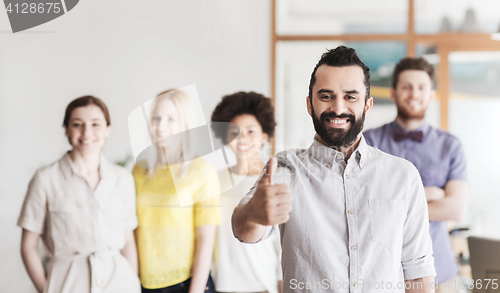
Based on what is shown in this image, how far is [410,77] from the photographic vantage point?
199 centimetres

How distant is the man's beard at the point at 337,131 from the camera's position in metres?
1.06

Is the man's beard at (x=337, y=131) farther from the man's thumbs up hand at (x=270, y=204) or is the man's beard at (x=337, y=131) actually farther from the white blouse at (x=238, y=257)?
the white blouse at (x=238, y=257)

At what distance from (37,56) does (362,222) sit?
1869mm

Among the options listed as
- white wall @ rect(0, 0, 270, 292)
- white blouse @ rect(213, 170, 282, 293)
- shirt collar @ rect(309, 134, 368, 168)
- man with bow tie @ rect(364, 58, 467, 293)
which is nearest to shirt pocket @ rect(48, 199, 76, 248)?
white wall @ rect(0, 0, 270, 292)

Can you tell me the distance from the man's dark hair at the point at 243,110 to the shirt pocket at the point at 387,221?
105 centimetres

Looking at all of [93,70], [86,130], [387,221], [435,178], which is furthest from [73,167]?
[435,178]

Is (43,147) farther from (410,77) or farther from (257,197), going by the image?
(410,77)

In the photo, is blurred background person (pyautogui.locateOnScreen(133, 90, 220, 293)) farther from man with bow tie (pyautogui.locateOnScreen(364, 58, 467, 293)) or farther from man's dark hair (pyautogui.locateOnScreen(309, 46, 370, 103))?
man's dark hair (pyautogui.locateOnScreen(309, 46, 370, 103))

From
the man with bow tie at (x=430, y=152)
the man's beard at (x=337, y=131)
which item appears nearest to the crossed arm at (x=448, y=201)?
the man with bow tie at (x=430, y=152)

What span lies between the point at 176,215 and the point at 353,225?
964 mm

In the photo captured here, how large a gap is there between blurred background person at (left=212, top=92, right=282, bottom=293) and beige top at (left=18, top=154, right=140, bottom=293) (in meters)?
0.42

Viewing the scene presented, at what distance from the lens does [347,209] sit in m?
1.08

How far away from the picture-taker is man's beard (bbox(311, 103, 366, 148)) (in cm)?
106

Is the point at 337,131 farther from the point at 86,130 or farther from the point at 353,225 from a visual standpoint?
the point at 86,130
